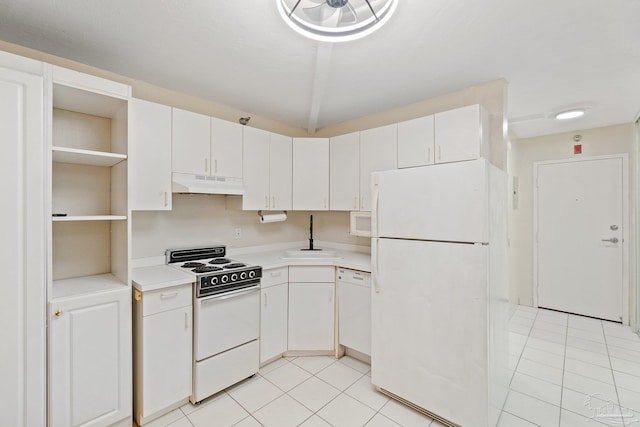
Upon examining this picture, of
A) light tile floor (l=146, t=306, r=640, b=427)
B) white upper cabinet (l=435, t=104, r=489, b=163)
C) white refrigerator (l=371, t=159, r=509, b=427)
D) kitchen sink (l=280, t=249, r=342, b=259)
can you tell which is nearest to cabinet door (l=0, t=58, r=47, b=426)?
light tile floor (l=146, t=306, r=640, b=427)

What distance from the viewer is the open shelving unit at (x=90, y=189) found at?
1.82 meters

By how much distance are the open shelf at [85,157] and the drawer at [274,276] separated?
4.55ft

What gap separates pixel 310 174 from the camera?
324 cm

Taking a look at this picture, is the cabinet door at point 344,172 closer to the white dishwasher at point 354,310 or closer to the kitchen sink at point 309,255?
the kitchen sink at point 309,255

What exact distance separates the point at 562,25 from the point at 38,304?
3.31 m

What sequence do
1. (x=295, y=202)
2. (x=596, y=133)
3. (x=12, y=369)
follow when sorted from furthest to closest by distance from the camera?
1. (x=596, y=133)
2. (x=295, y=202)
3. (x=12, y=369)

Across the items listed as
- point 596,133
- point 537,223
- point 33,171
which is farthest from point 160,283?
point 596,133

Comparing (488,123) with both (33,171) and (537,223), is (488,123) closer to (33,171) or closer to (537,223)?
(537,223)

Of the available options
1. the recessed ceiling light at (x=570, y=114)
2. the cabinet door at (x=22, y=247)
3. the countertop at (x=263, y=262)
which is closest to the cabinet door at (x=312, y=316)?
the countertop at (x=263, y=262)

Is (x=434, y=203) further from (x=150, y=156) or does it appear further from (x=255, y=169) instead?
Result: (x=150, y=156)

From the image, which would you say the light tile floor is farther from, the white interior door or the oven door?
the white interior door

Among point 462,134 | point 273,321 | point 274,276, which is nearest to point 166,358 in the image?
point 273,321

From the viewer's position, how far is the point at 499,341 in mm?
1962

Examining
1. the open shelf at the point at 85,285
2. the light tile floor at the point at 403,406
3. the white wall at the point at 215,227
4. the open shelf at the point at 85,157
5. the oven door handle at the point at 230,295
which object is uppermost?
the open shelf at the point at 85,157
